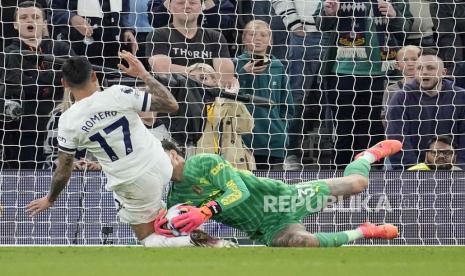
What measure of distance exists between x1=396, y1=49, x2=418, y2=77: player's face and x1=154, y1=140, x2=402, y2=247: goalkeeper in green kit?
8.88 ft

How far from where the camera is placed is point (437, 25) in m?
14.6

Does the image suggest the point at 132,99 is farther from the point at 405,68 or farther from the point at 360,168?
the point at 405,68

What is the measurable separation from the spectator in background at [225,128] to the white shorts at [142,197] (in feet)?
8.99

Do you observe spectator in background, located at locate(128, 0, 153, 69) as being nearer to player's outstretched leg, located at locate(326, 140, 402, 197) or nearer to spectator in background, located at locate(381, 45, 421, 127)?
spectator in background, located at locate(381, 45, 421, 127)

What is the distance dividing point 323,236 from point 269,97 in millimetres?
3479

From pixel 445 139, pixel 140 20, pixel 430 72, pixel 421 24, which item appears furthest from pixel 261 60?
pixel 445 139

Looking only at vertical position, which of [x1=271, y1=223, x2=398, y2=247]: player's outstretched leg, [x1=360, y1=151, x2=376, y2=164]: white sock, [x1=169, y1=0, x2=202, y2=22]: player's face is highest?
[x1=169, y1=0, x2=202, y2=22]: player's face

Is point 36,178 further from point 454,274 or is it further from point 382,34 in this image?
point 454,274

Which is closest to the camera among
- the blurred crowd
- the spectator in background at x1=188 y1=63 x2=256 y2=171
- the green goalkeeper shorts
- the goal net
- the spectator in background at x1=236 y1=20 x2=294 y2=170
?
the green goalkeeper shorts

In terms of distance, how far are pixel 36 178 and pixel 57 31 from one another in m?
1.74

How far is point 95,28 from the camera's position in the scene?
14016 mm

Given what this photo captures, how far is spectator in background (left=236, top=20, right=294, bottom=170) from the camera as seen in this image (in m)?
13.9

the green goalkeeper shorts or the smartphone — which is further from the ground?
the smartphone

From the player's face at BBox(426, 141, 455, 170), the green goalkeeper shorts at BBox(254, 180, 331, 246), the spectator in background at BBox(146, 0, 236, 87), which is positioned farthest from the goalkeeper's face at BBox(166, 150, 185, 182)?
the player's face at BBox(426, 141, 455, 170)
